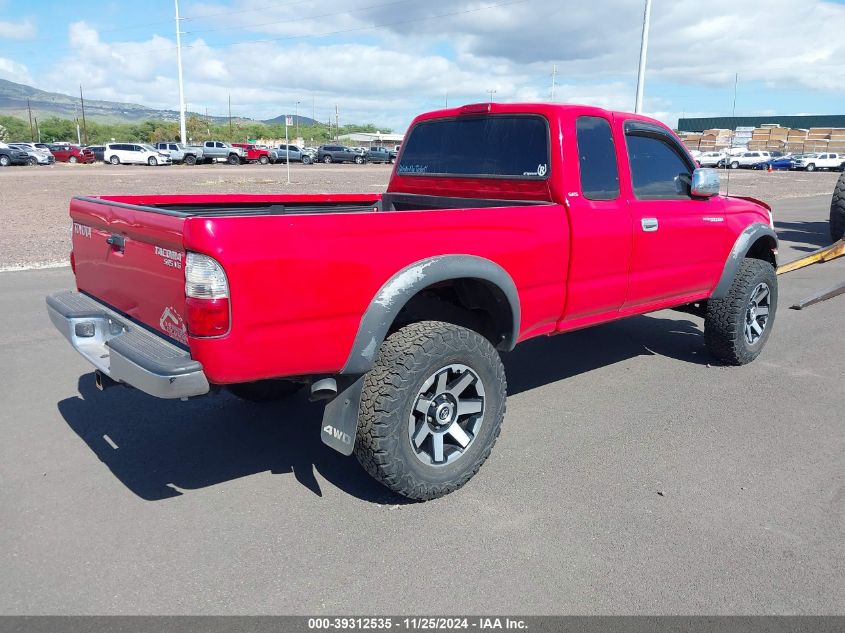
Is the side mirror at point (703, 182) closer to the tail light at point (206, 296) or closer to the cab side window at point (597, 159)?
the cab side window at point (597, 159)

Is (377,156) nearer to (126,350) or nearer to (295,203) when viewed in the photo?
(295,203)

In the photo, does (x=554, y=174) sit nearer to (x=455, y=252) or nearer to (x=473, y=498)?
(x=455, y=252)

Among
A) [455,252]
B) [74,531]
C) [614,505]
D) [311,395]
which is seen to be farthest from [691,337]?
[74,531]

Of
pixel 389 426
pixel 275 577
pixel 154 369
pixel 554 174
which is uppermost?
pixel 554 174

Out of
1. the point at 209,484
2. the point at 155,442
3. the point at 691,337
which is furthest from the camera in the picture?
the point at 691,337

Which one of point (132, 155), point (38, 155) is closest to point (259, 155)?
point (132, 155)

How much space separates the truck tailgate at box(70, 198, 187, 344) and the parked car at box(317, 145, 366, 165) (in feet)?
159

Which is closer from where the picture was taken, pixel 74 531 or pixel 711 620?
pixel 711 620

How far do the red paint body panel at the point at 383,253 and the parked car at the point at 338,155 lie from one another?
47.1m

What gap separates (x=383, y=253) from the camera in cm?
311

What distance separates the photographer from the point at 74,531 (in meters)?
3.15

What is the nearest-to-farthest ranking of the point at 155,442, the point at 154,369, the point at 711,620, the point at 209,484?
the point at 711,620, the point at 154,369, the point at 209,484, the point at 155,442

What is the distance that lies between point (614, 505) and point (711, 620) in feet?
2.82

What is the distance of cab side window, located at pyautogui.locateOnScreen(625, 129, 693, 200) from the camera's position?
15.1 feet
